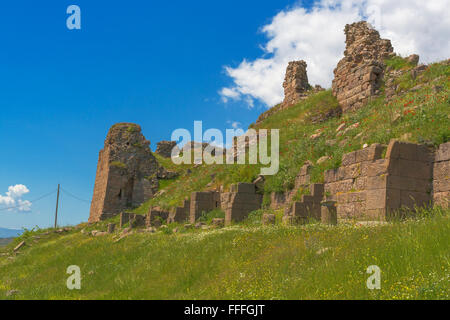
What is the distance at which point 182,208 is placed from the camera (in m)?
19.0

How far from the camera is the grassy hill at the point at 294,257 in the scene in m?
6.04

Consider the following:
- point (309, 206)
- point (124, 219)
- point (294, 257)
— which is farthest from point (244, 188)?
point (294, 257)

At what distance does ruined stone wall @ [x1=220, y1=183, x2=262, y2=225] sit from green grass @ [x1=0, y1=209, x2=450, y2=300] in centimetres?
347

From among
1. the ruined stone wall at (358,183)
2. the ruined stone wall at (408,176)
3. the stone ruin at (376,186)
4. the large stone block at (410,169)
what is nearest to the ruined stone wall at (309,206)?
the stone ruin at (376,186)

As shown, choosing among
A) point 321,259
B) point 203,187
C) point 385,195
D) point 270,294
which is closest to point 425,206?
point 385,195

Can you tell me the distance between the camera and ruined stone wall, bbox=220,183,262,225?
1579cm

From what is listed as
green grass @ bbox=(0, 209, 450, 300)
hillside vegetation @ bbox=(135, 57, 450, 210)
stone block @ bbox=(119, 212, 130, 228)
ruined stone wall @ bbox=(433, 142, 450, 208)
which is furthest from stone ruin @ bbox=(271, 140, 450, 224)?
stone block @ bbox=(119, 212, 130, 228)

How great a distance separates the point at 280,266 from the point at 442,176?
17.7ft

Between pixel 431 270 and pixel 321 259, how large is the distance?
6.51 feet

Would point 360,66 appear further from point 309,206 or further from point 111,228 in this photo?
point 111,228

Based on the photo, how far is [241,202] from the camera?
16016 millimetres

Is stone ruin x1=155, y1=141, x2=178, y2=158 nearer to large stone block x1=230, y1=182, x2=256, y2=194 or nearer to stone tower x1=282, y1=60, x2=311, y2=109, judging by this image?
stone tower x1=282, y1=60, x2=311, y2=109

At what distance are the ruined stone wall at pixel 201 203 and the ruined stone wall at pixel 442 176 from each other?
9.93 m
